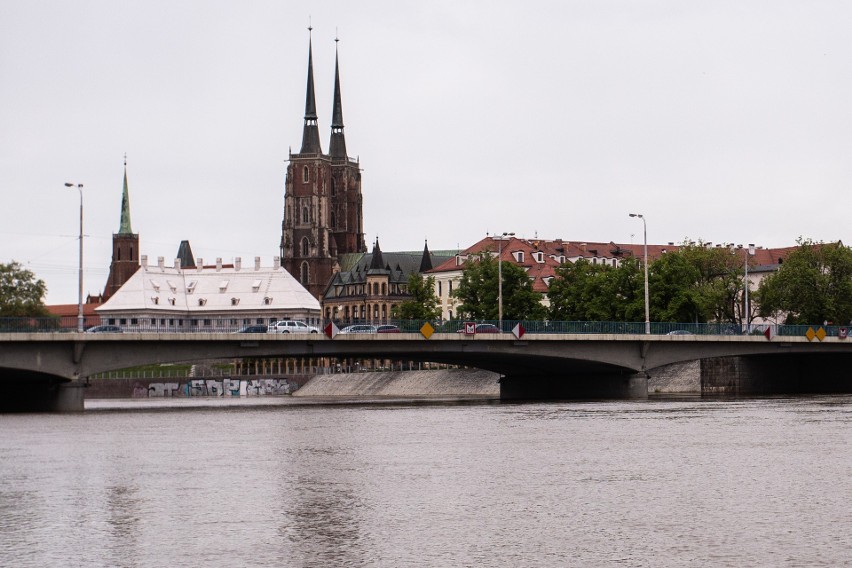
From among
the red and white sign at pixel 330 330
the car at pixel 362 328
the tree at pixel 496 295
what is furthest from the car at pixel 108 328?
the tree at pixel 496 295

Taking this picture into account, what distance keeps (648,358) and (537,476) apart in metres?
61.9

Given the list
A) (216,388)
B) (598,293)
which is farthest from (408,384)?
(216,388)

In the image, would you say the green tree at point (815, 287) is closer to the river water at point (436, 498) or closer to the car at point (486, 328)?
the car at point (486, 328)

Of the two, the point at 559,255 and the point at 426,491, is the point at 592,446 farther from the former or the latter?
the point at 559,255

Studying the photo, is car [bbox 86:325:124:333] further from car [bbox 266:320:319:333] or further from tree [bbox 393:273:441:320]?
tree [bbox 393:273:441:320]

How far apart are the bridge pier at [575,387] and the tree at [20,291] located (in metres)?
66.8

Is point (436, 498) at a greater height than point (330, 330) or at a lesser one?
lesser

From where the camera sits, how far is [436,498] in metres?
29.8

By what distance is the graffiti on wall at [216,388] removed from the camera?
183125 millimetres

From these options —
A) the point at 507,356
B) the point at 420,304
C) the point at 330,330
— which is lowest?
the point at 507,356

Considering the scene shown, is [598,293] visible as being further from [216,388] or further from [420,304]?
[216,388]

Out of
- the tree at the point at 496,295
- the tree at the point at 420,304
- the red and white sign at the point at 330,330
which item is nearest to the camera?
the red and white sign at the point at 330,330

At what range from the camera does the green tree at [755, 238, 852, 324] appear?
5098 inches

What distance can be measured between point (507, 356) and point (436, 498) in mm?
61812
